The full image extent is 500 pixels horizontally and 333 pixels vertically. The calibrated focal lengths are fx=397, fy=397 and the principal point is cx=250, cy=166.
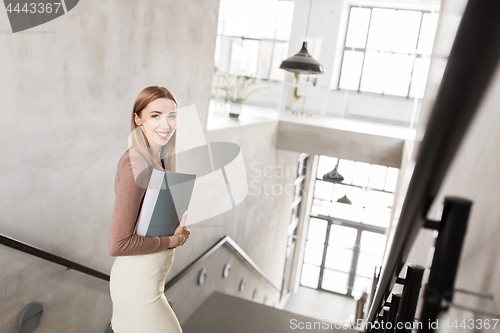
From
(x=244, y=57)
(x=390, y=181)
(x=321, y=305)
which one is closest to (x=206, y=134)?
(x=244, y=57)

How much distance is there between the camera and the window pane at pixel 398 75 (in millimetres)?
11789

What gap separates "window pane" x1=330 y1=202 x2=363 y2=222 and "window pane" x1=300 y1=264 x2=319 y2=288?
6.32 feet

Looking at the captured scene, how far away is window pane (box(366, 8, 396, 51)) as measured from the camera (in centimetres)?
1174

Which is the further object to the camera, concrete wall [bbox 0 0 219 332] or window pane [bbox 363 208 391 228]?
window pane [bbox 363 208 391 228]

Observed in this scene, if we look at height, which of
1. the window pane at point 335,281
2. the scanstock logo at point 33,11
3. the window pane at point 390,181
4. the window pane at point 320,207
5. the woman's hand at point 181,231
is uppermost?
the scanstock logo at point 33,11

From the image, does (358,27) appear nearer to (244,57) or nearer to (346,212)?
(244,57)

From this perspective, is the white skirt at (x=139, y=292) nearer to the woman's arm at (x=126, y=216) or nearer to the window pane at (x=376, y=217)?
the woman's arm at (x=126, y=216)

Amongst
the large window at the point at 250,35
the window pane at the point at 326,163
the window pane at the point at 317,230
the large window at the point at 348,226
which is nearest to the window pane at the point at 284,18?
the large window at the point at 250,35

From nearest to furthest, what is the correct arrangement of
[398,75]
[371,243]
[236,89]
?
[236,89] < [398,75] < [371,243]

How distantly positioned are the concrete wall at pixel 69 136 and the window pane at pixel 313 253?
35.5 ft

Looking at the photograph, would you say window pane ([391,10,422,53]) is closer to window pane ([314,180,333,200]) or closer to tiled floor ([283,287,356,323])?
window pane ([314,180,333,200])

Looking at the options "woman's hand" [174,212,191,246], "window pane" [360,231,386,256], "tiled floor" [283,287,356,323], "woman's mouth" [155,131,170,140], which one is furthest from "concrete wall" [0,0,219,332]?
"window pane" [360,231,386,256]

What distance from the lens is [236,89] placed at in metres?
6.47

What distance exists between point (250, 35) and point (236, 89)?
7.69 ft
